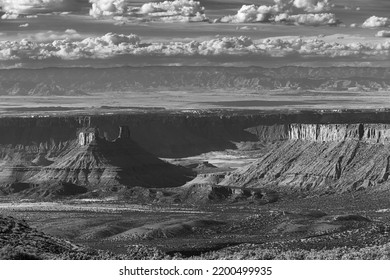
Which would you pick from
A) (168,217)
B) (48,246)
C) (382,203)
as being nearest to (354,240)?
(48,246)

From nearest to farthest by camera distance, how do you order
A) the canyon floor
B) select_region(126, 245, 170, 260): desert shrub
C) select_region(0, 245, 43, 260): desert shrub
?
1. select_region(0, 245, 43, 260): desert shrub
2. select_region(126, 245, 170, 260): desert shrub
3. the canyon floor

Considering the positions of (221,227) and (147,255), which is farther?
(221,227)

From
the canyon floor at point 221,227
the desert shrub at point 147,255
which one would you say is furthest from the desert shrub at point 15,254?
the canyon floor at point 221,227

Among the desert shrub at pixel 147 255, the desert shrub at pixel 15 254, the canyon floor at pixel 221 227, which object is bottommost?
the canyon floor at pixel 221 227

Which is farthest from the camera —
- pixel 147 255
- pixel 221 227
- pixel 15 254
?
pixel 221 227

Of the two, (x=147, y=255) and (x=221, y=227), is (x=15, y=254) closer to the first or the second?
(x=147, y=255)

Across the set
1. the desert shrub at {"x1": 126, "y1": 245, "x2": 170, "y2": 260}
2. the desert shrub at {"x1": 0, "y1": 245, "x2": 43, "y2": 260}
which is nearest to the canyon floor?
the desert shrub at {"x1": 126, "y1": 245, "x2": 170, "y2": 260}

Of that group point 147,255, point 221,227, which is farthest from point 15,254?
point 221,227

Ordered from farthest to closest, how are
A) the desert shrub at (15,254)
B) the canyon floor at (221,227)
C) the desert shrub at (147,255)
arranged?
the canyon floor at (221,227) → the desert shrub at (147,255) → the desert shrub at (15,254)

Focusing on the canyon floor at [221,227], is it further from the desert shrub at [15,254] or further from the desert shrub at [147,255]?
the desert shrub at [15,254]

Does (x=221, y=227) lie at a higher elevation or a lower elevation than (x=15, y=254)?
lower

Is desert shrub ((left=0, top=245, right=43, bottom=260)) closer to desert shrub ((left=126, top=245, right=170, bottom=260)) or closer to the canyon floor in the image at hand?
desert shrub ((left=126, top=245, right=170, bottom=260))

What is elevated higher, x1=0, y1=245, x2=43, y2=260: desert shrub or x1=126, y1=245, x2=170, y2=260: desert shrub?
x1=0, y1=245, x2=43, y2=260: desert shrub
